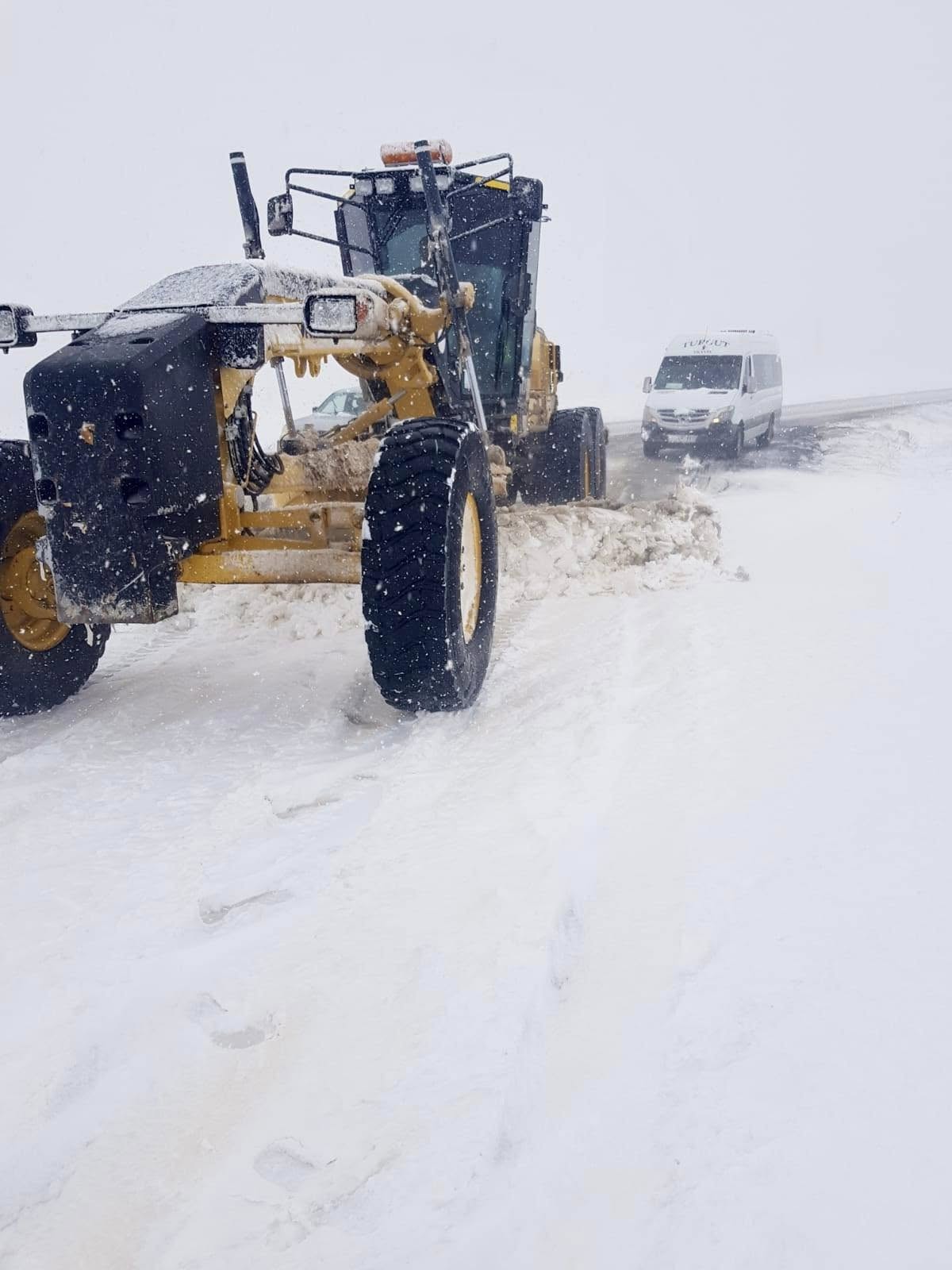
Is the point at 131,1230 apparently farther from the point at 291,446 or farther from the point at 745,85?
the point at 745,85

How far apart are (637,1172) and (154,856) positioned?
6.01ft

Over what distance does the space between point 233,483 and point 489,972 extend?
96.8 inches

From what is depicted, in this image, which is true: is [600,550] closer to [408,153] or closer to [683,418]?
[408,153]

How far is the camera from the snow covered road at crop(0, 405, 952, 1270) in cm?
204

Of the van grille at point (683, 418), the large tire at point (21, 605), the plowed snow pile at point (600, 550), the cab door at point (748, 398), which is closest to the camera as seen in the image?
the large tire at point (21, 605)

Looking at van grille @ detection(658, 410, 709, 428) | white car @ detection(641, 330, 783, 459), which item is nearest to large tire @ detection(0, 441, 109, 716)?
white car @ detection(641, 330, 783, 459)

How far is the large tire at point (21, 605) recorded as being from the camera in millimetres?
4527

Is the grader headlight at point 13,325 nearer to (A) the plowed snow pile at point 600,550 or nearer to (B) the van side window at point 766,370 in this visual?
(A) the plowed snow pile at point 600,550

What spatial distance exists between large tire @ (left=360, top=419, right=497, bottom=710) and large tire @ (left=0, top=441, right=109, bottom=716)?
1420 millimetres

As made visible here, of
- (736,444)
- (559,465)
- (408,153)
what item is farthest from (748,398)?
(408,153)

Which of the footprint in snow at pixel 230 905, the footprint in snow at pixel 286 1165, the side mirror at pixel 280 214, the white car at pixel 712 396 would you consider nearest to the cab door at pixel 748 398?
the white car at pixel 712 396

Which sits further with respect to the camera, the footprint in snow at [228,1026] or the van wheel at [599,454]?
the van wheel at [599,454]

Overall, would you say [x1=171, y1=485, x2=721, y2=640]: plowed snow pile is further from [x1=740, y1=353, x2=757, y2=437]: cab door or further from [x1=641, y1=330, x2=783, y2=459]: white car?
[x1=740, y1=353, x2=757, y2=437]: cab door

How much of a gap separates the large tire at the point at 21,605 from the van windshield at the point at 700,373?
1432 centimetres
